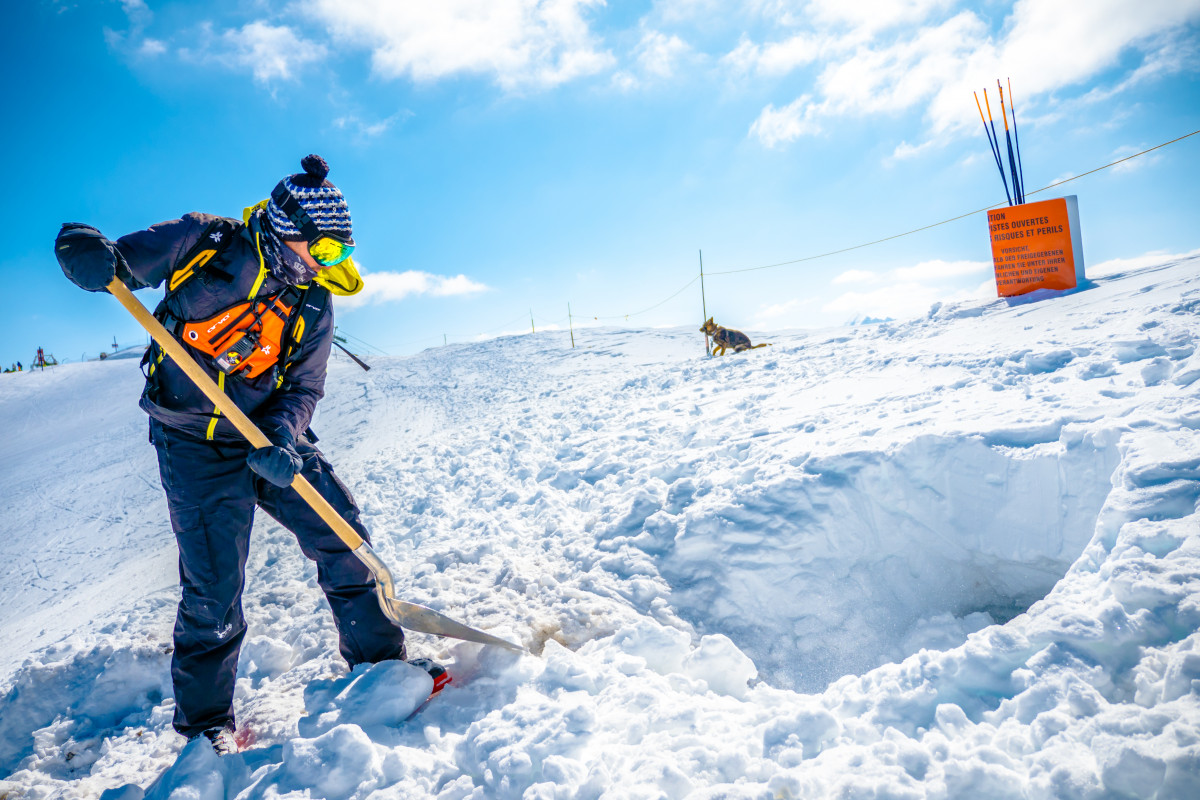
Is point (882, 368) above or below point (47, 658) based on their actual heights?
above

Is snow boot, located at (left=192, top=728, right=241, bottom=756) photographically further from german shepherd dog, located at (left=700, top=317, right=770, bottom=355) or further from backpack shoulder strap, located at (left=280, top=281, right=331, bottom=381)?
german shepherd dog, located at (left=700, top=317, right=770, bottom=355)

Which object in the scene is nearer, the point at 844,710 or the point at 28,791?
the point at 844,710

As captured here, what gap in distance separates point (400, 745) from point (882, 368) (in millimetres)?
5326

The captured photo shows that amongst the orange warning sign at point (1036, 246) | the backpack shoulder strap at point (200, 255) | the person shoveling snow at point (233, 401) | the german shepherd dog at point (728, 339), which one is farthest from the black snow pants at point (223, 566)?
the german shepherd dog at point (728, 339)

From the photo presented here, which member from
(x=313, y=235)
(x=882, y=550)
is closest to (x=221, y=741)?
(x=313, y=235)

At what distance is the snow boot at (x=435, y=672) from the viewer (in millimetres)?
2283

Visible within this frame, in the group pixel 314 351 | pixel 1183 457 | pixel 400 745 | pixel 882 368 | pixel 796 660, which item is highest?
pixel 314 351

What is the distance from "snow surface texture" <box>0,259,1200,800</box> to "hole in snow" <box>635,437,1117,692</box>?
0.01 metres

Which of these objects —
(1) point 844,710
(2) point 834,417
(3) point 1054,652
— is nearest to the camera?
(3) point 1054,652

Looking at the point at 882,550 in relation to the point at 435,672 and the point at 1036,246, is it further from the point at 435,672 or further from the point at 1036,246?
the point at 1036,246

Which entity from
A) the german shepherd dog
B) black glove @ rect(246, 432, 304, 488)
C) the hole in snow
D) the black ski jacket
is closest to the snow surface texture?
the hole in snow

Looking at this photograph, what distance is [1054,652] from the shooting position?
1615mm

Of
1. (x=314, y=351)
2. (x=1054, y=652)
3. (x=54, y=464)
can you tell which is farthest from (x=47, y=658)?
(x=54, y=464)

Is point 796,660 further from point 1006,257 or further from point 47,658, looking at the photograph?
point 1006,257
